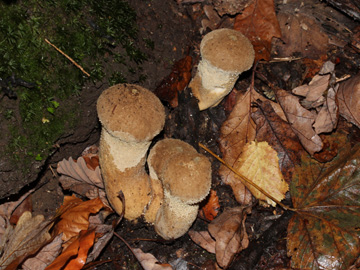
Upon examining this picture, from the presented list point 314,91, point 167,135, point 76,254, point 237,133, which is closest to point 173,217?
point 76,254

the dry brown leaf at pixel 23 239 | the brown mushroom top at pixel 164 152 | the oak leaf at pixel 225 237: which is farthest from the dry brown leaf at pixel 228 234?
the dry brown leaf at pixel 23 239

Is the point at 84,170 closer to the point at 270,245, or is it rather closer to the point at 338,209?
the point at 270,245

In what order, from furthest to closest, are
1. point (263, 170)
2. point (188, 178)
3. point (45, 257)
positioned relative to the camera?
point (263, 170), point (45, 257), point (188, 178)

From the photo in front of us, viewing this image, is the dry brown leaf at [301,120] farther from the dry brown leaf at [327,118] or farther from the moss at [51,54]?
the moss at [51,54]

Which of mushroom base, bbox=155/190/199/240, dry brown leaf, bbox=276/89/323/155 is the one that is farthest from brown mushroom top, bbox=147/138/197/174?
dry brown leaf, bbox=276/89/323/155

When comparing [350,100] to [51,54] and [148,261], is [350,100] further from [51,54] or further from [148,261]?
[51,54]
